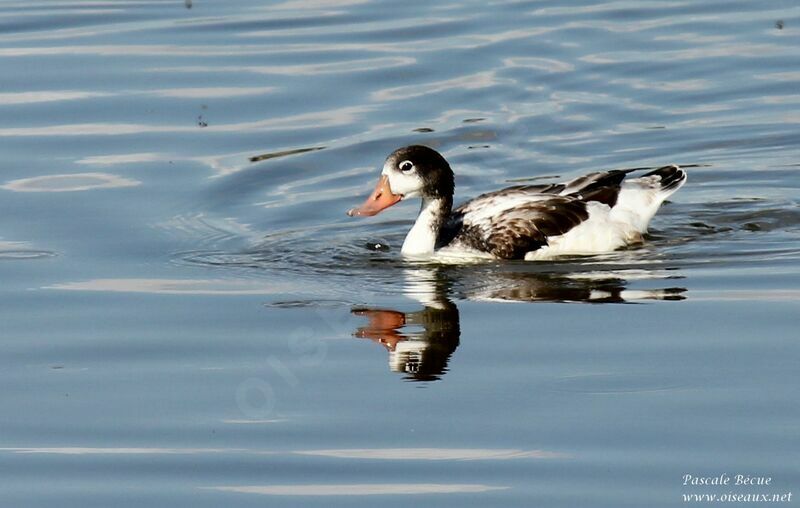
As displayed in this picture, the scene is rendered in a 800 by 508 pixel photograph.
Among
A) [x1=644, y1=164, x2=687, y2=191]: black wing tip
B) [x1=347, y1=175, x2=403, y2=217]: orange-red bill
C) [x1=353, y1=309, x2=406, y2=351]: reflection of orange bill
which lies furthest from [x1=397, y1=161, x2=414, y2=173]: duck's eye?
[x1=644, y1=164, x2=687, y2=191]: black wing tip

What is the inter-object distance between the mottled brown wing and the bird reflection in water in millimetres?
374

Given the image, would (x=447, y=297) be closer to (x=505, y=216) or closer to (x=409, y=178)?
(x=505, y=216)

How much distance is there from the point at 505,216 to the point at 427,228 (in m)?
0.66

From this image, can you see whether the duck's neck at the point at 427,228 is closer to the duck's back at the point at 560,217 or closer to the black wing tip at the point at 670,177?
the duck's back at the point at 560,217

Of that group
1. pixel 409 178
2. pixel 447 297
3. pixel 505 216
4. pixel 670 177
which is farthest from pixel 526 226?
pixel 670 177

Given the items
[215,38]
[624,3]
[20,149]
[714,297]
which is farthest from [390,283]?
[624,3]

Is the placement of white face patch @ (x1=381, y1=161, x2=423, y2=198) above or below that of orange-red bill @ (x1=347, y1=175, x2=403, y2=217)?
above

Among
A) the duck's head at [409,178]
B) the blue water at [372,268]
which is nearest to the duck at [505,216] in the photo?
the duck's head at [409,178]

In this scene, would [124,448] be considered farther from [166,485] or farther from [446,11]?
[446,11]

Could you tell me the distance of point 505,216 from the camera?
1366 cm

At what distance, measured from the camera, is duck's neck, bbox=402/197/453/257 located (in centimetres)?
1368

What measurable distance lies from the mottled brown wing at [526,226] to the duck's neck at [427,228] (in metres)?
0.38

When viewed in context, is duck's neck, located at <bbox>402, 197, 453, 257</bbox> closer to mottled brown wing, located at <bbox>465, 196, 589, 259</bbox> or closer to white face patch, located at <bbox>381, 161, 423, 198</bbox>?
white face patch, located at <bbox>381, 161, 423, 198</bbox>

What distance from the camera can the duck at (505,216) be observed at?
13.5 meters
